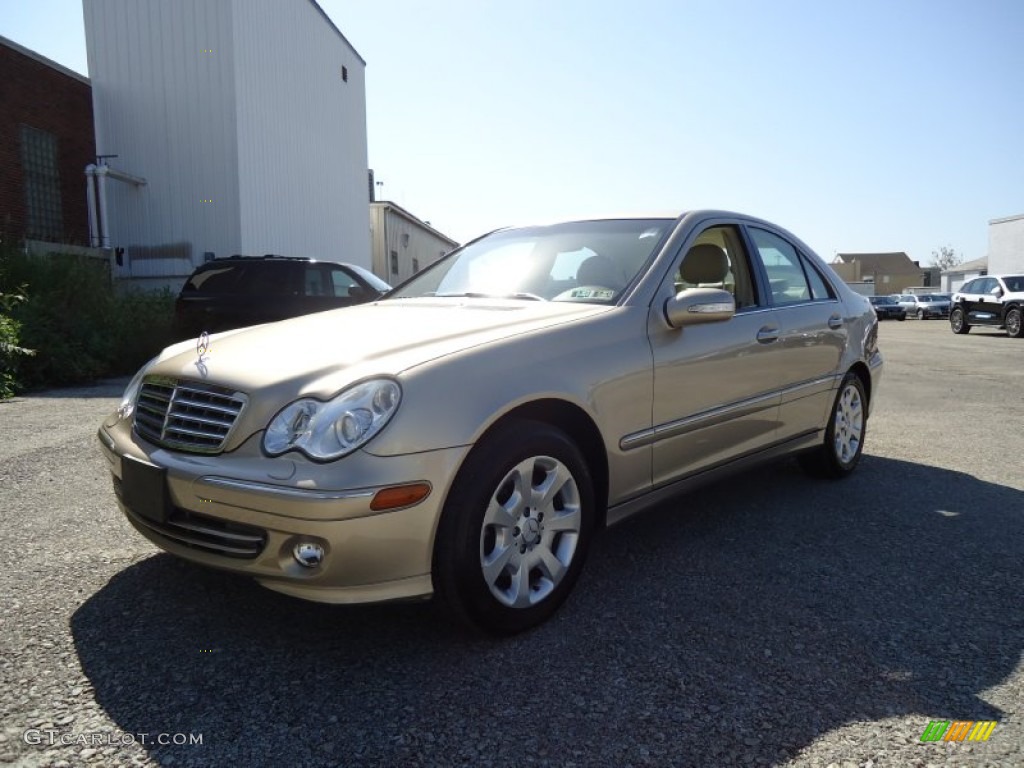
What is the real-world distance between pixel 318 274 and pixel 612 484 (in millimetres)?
7768

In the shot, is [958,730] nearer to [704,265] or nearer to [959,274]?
[704,265]

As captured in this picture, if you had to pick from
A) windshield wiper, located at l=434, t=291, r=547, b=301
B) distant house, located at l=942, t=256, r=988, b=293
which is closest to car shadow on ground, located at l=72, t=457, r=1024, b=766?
windshield wiper, located at l=434, t=291, r=547, b=301

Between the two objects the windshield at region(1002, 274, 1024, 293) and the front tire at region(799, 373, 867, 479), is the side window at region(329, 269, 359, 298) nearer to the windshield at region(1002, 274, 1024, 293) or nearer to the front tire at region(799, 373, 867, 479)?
the front tire at region(799, 373, 867, 479)

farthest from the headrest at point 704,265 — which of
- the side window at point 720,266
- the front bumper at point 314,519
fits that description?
the front bumper at point 314,519

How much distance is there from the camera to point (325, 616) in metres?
2.68

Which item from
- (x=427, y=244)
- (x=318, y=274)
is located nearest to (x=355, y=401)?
A: (x=318, y=274)

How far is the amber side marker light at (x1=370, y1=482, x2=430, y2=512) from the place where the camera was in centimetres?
216

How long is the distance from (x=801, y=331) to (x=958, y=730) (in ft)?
7.66

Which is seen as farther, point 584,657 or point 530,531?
point 530,531

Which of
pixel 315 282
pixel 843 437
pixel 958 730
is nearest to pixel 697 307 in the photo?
pixel 958 730

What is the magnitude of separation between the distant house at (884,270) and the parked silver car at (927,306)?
48032 millimetres

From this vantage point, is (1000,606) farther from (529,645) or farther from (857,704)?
(529,645)

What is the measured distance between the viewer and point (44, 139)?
583 inches

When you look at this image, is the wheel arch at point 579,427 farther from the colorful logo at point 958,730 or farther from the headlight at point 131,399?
the headlight at point 131,399
